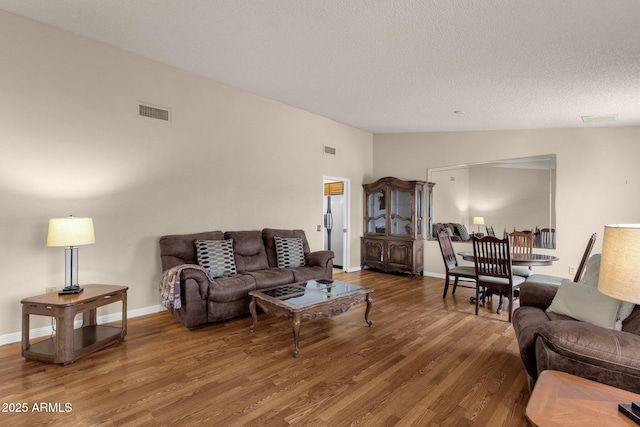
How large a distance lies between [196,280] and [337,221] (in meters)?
3.83

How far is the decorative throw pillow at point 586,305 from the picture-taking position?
6.95ft

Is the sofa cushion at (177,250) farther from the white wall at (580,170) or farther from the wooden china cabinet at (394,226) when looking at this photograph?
the white wall at (580,170)

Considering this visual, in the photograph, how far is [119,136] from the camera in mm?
3693

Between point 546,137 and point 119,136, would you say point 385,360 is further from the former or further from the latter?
point 546,137

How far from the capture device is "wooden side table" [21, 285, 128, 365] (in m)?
2.60

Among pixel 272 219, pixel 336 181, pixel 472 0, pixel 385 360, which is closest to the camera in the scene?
pixel 472 0

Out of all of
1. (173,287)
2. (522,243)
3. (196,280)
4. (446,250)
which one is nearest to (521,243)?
(522,243)

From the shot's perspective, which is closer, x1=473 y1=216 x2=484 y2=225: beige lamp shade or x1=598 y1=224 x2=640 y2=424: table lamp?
x1=598 y1=224 x2=640 y2=424: table lamp

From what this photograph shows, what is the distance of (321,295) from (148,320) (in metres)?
2.02

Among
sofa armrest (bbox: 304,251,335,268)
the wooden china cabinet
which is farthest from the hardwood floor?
the wooden china cabinet

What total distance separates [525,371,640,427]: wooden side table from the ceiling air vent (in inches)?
169

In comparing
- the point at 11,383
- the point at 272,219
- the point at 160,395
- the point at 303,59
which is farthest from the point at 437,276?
the point at 11,383

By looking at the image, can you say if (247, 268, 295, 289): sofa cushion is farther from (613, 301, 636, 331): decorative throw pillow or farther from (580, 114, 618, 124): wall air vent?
(580, 114, 618, 124): wall air vent

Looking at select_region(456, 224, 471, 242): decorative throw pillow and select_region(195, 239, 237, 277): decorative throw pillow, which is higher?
select_region(456, 224, 471, 242): decorative throw pillow
